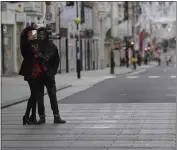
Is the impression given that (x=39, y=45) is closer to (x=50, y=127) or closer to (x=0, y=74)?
(x=50, y=127)

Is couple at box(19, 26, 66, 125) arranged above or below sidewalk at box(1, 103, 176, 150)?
above

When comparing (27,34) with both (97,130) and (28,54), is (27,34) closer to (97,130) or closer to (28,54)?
(28,54)

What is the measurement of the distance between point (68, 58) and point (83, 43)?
742 cm

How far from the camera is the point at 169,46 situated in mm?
167625

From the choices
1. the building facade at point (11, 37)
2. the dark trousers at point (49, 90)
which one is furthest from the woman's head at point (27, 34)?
the building facade at point (11, 37)

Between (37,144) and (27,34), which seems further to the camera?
(27,34)

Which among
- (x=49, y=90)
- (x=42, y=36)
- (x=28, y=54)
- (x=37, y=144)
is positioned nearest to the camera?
(x=37, y=144)

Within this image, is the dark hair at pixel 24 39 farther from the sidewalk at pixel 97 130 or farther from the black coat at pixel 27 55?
Answer: the sidewalk at pixel 97 130

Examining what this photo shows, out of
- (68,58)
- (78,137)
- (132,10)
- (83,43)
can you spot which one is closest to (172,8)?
(83,43)

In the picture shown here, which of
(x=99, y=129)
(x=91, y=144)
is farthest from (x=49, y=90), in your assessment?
(x=91, y=144)

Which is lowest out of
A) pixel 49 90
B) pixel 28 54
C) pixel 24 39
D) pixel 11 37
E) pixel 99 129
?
pixel 99 129

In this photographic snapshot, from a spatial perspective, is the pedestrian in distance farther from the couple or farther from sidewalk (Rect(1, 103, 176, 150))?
sidewalk (Rect(1, 103, 176, 150))

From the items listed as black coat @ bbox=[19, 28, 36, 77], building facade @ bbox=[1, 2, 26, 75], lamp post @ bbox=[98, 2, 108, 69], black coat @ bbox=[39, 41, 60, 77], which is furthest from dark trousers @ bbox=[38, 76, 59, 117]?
lamp post @ bbox=[98, 2, 108, 69]

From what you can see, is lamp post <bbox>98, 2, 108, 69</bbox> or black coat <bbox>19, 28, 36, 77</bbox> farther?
lamp post <bbox>98, 2, 108, 69</bbox>
